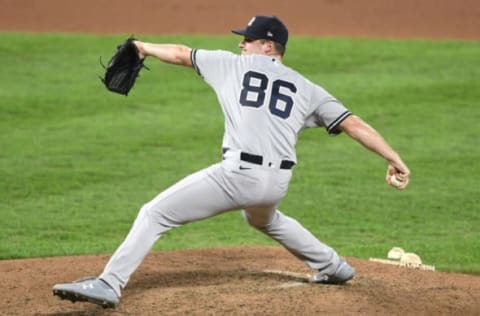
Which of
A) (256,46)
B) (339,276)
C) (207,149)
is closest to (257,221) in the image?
(339,276)

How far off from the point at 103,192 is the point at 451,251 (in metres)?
3.49

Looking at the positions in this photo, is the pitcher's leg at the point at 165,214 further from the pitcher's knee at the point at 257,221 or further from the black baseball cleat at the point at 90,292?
the pitcher's knee at the point at 257,221

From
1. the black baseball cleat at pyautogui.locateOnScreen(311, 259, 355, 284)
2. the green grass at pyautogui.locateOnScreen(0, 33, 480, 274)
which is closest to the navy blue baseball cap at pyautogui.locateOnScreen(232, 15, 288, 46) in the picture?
the black baseball cleat at pyautogui.locateOnScreen(311, 259, 355, 284)

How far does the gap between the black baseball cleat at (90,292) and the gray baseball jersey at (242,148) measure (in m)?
0.06

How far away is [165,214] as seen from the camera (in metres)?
5.88

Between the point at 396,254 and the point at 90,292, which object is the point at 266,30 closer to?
the point at 90,292

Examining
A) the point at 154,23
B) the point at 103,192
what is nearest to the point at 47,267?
the point at 103,192

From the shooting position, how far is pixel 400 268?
23.9ft

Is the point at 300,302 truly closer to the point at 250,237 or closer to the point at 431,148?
the point at 250,237

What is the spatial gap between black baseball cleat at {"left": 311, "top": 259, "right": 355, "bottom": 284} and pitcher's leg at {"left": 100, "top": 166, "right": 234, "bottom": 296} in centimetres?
96

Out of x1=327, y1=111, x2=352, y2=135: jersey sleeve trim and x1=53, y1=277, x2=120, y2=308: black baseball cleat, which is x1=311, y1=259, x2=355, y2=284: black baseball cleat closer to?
x1=327, y1=111, x2=352, y2=135: jersey sleeve trim

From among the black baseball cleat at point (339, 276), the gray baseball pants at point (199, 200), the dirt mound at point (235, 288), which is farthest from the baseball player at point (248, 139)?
the black baseball cleat at point (339, 276)

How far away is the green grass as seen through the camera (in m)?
8.99

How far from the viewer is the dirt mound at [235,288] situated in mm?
5910
